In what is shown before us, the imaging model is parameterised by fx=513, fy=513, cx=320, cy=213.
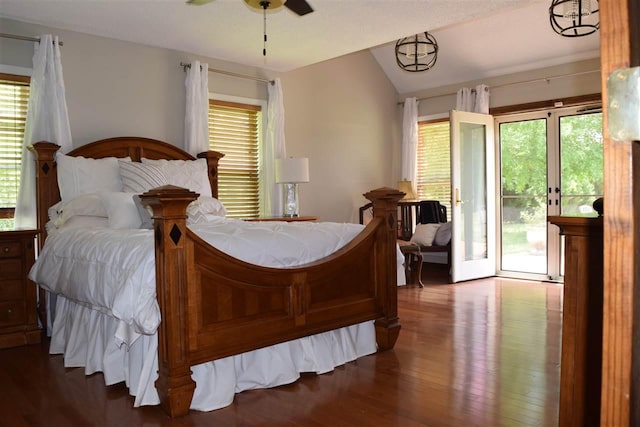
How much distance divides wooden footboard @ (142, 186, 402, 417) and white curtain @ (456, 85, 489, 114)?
3598 mm

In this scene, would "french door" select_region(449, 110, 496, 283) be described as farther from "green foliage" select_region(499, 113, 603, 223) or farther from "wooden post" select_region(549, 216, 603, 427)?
"wooden post" select_region(549, 216, 603, 427)

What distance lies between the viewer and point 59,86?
4.18m

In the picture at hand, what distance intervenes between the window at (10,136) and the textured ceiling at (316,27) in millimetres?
536

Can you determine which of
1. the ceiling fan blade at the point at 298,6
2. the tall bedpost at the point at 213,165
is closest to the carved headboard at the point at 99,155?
the tall bedpost at the point at 213,165

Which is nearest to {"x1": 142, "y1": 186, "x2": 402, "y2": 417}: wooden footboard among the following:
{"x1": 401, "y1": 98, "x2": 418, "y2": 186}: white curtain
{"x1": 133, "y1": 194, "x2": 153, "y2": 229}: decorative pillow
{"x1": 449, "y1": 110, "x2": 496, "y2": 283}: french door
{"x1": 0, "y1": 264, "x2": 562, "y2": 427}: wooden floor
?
{"x1": 0, "y1": 264, "x2": 562, "y2": 427}: wooden floor

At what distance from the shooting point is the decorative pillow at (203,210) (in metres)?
3.80

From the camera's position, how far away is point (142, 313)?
7.54 ft

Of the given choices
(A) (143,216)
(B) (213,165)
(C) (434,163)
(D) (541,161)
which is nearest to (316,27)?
(B) (213,165)

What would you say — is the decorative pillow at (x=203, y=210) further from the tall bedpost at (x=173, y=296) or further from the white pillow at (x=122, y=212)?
the tall bedpost at (x=173, y=296)

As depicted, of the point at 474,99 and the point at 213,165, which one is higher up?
the point at 474,99

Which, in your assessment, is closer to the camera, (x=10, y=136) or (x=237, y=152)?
(x=10, y=136)

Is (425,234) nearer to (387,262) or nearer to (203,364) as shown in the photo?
(387,262)

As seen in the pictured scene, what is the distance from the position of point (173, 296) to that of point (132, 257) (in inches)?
13.7

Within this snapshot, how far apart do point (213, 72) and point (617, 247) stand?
5195 mm
